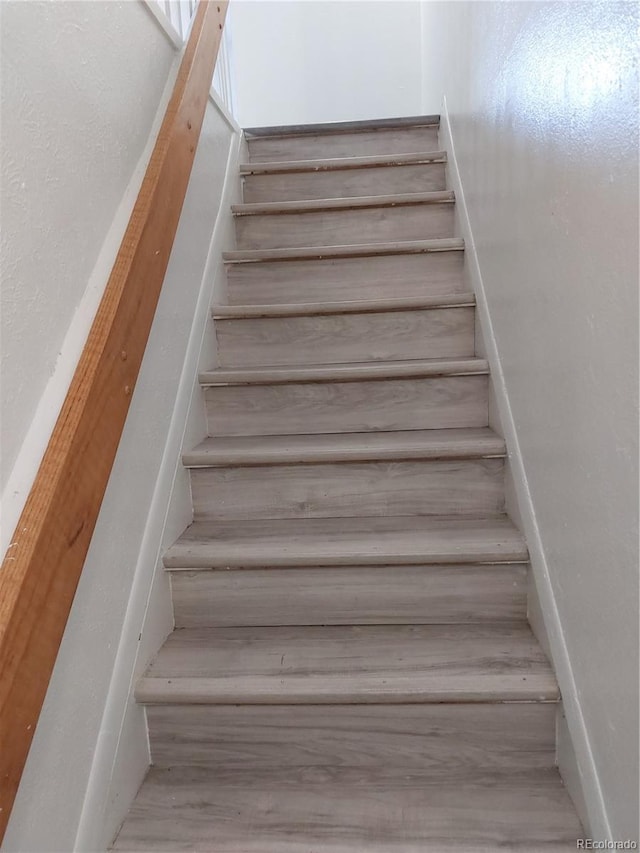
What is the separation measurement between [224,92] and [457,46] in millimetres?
879

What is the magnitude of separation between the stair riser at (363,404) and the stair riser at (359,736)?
762 mm

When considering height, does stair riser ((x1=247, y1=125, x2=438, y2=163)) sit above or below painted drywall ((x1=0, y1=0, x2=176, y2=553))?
above

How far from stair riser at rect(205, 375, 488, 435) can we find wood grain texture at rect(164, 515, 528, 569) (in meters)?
0.31

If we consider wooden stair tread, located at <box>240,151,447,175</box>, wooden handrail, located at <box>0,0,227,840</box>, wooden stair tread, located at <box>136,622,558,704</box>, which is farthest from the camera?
wooden stair tread, located at <box>240,151,447,175</box>

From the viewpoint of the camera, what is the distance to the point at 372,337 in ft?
6.01

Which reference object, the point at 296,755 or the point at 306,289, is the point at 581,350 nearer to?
the point at 296,755

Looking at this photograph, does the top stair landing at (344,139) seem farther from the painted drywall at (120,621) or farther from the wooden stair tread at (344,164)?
the painted drywall at (120,621)

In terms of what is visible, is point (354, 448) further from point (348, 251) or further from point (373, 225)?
point (373, 225)

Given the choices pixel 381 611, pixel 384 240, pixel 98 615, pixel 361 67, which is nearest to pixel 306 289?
pixel 384 240

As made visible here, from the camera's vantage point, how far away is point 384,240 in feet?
7.10

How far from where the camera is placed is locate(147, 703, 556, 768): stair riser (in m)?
1.10

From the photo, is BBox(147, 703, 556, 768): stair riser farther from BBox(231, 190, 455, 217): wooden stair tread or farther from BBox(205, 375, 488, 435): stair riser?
BBox(231, 190, 455, 217): wooden stair tread

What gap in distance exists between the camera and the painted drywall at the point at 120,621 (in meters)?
0.89

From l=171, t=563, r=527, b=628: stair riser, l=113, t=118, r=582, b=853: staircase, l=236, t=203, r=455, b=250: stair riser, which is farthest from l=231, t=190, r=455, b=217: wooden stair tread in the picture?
l=171, t=563, r=527, b=628: stair riser
